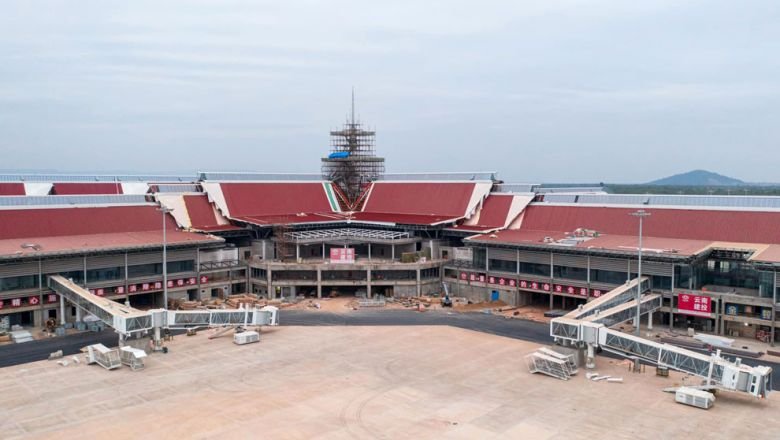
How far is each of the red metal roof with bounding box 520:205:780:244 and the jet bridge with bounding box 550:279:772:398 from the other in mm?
14914

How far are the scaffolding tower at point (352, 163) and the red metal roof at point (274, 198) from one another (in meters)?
9.09

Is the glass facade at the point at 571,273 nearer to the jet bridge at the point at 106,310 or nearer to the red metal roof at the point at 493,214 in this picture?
the red metal roof at the point at 493,214

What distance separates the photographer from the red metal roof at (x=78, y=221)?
84062 mm

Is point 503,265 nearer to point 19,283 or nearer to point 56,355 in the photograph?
point 56,355

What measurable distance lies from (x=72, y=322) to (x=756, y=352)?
254 feet

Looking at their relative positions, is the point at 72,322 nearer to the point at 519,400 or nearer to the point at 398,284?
the point at 398,284

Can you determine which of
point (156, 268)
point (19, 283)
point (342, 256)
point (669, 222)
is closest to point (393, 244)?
point (342, 256)

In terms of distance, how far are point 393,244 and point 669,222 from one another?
4062 cm

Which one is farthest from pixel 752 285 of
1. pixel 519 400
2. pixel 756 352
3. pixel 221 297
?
pixel 221 297

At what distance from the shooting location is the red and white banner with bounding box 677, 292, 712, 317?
70.3 m

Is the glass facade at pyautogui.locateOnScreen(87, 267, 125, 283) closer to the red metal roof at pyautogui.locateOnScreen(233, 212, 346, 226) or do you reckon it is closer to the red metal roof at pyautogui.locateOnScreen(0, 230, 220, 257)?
the red metal roof at pyautogui.locateOnScreen(0, 230, 220, 257)

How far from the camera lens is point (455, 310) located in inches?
3391

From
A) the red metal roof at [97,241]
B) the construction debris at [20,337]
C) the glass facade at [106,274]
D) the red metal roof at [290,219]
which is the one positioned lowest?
the construction debris at [20,337]

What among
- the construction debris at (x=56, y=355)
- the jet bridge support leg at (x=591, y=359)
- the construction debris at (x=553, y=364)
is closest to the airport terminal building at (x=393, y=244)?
the construction debris at (x=56, y=355)
